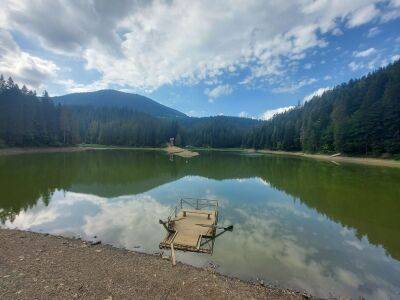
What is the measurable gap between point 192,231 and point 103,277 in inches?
307

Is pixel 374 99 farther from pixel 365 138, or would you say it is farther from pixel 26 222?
pixel 26 222

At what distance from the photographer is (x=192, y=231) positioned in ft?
59.3

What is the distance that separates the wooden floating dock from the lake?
0.67 meters

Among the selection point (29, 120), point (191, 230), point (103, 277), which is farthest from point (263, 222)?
point (29, 120)

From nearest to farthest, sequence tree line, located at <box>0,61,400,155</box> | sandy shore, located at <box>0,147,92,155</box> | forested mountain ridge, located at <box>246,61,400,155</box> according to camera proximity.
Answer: sandy shore, located at <box>0,147,92,155</box> < forested mountain ridge, located at <box>246,61,400,155</box> < tree line, located at <box>0,61,400,155</box>

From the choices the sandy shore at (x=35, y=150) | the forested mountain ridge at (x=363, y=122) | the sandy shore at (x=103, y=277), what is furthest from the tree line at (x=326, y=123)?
the sandy shore at (x=103, y=277)

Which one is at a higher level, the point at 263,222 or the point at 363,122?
the point at 363,122

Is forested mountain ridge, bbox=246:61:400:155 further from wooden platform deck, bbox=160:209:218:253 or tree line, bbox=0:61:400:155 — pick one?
wooden platform deck, bbox=160:209:218:253

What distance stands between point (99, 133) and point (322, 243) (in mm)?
164470

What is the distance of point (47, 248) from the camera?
13891 millimetres

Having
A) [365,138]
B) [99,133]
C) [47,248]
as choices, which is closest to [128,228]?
[47,248]

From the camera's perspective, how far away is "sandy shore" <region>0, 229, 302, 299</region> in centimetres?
994

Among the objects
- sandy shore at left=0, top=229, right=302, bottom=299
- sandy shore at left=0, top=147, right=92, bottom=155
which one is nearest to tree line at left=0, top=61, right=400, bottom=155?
sandy shore at left=0, top=147, right=92, bottom=155

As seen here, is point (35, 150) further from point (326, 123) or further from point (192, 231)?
point (326, 123)
